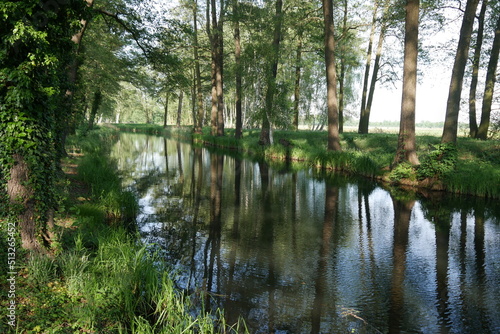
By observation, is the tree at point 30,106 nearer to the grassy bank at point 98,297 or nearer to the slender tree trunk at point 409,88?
the grassy bank at point 98,297

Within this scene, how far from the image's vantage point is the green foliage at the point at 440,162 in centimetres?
1158

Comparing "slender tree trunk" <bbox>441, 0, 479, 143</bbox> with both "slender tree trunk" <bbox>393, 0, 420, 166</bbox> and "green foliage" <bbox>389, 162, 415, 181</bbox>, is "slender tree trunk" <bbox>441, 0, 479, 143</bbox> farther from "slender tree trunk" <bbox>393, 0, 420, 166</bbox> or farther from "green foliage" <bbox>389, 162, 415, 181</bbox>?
"green foliage" <bbox>389, 162, 415, 181</bbox>

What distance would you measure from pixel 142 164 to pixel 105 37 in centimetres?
912

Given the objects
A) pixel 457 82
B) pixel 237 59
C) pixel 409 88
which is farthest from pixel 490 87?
pixel 237 59

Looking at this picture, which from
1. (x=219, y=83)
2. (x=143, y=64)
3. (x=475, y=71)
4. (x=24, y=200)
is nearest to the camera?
(x=24, y=200)

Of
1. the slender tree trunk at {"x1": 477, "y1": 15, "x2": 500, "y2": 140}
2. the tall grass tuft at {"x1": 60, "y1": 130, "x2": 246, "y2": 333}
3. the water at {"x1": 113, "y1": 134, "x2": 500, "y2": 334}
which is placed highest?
the slender tree trunk at {"x1": 477, "y1": 15, "x2": 500, "y2": 140}

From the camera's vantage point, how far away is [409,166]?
12570 millimetres

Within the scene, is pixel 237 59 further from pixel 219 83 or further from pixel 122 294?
pixel 122 294

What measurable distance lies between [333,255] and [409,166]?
8.07 m

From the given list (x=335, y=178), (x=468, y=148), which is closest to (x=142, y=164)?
(x=335, y=178)

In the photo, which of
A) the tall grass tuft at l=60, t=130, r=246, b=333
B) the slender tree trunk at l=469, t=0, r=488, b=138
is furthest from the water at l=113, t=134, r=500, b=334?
the slender tree trunk at l=469, t=0, r=488, b=138

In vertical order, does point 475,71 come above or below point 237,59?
below

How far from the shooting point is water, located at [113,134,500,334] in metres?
4.13

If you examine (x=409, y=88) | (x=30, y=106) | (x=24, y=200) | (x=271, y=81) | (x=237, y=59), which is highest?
(x=237, y=59)
